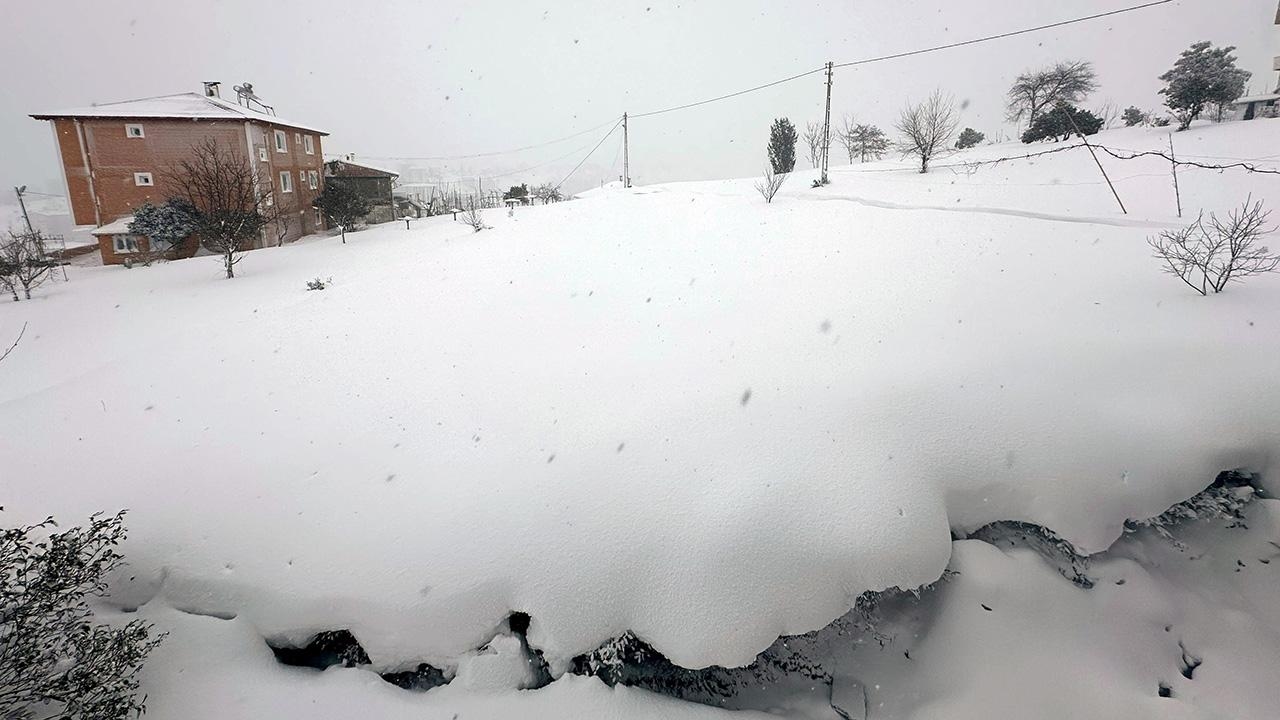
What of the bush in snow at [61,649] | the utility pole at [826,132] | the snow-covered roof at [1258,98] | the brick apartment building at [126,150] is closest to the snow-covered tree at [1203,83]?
the snow-covered roof at [1258,98]

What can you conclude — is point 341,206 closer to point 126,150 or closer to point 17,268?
point 126,150

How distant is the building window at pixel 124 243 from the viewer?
21431mm

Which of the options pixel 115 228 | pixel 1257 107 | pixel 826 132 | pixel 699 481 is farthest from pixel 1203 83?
pixel 115 228

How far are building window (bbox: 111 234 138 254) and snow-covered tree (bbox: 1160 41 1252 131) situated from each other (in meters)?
40.2

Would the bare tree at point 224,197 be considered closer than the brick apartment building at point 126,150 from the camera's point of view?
Yes

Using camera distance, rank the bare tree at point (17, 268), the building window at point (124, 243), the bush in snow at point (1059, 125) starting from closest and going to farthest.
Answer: the bare tree at point (17, 268)
the building window at point (124, 243)
the bush in snow at point (1059, 125)

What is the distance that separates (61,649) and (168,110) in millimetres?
26823

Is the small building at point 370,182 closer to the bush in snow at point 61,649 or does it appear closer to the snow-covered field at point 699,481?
the snow-covered field at point 699,481

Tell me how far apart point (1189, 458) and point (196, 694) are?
27.3ft

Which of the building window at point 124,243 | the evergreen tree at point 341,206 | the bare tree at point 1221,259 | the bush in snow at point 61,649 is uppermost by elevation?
the evergreen tree at point 341,206

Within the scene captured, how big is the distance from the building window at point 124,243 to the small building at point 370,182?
33.0 ft

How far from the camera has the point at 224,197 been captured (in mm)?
19344

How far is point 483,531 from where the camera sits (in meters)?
4.70

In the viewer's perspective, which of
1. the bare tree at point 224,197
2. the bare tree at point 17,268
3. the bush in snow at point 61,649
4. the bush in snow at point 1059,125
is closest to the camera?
the bush in snow at point 61,649
